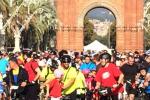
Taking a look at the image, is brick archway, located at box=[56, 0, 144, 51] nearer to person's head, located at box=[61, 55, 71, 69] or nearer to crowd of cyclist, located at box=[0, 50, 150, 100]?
crowd of cyclist, located at box=[0, 50, 150, 100]

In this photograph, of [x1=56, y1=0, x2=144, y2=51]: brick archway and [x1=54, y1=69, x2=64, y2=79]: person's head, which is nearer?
[x1=54, y1=69, x2=64, y2=79]: person's head

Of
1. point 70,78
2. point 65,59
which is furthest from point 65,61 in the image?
point 70,78

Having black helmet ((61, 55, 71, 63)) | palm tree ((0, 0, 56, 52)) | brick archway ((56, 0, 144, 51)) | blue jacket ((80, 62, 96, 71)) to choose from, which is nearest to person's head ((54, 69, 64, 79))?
black helmet ((61, 55, 71, 63))

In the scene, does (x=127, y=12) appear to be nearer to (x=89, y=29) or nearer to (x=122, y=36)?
(x=122, y=36)

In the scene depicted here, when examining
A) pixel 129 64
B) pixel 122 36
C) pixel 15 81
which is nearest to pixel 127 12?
pixel 122 36

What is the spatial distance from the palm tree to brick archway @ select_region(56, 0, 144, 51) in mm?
2759

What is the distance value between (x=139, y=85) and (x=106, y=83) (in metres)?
2.38

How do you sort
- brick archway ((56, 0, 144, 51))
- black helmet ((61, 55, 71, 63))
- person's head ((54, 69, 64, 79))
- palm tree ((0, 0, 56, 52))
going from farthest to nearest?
1. brick archway ((56, 0, 144, 51))
2. palm tree ((0, 0, 56, 52))
3. black helmet ((61, 55, 71, 63))
4. person's head ((54, 69, 64, 79))

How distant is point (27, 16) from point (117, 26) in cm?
1286

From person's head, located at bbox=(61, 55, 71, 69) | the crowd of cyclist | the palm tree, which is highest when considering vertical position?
the palm tree

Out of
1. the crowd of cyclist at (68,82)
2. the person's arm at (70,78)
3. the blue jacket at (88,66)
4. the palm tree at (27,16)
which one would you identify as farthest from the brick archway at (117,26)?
the person's arm at (70,78)

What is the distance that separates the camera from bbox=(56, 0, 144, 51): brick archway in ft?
224

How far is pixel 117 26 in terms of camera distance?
223 feet

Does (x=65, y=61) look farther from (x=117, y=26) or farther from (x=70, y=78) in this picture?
(x=117, y=26)
